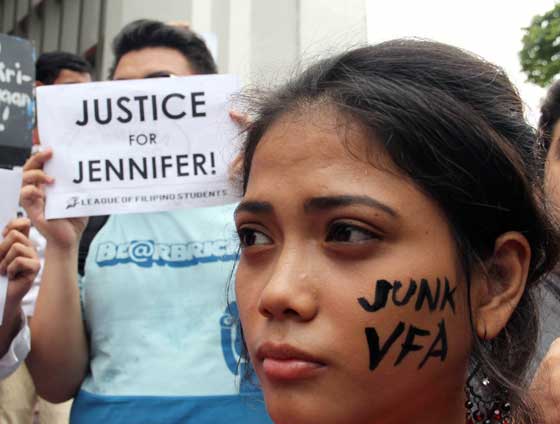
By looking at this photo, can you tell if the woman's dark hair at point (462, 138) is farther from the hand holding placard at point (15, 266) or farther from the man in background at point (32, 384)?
the man in background at point (32, 384)

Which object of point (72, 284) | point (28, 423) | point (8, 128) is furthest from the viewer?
point (28, 423)

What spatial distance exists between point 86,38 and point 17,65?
18.7ft

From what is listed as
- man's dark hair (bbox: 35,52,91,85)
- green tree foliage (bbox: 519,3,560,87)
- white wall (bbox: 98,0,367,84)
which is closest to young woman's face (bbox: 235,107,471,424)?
man's dark hair (bbox: 35,52,91,85)

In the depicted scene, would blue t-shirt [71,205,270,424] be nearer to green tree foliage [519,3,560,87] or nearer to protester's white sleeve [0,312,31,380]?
protester's white sleeve [0,312,31,380]

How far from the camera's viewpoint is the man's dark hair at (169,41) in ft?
8.76

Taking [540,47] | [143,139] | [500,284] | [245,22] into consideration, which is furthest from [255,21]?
[540,47]

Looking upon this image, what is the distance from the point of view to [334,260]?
1.20 meters

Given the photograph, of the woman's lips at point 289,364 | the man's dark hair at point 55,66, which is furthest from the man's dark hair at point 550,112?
the man's dark hair at point 55,66

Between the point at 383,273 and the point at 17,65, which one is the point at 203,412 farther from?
the point at 17,65

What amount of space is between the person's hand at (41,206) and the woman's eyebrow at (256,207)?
112 centimetres

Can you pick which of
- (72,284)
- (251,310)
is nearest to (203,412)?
(72,284)

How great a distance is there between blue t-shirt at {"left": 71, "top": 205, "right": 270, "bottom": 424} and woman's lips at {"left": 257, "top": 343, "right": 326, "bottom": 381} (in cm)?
82

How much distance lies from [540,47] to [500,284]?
486 inches

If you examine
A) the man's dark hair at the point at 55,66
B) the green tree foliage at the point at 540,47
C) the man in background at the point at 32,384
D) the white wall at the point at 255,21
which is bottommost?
the man in background at the point at 32,384
